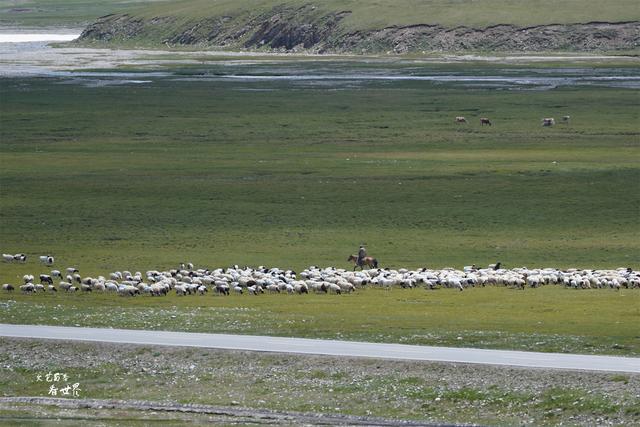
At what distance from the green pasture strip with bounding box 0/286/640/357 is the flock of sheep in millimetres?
671

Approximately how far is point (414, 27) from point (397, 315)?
124 metres

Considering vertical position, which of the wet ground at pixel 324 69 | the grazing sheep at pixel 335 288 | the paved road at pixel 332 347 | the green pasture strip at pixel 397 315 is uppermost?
the paved road at pixel 332 347

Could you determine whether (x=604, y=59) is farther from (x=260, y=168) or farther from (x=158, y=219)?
(x=158, y=219)

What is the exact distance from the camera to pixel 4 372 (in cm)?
3006

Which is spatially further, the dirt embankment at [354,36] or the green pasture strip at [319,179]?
the dirt embankment at [354,36]

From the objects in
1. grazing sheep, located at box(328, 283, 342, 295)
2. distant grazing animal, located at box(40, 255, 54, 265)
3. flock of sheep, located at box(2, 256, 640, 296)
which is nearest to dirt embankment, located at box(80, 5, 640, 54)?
flock of sheep, located at box(2, 256, 640, 296)

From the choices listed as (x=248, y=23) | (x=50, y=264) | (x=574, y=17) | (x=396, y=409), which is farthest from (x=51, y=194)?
(x=248, y=23)

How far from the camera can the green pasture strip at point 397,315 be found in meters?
31.3

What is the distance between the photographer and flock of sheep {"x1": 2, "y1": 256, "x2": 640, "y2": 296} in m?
39.5

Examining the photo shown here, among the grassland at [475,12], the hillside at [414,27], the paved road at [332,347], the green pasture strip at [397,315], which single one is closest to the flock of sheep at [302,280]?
the green pasture strip at [397,315]

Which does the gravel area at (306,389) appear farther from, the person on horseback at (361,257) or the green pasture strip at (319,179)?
the person on horseback at (361,257)

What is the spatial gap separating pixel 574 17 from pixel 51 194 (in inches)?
4033

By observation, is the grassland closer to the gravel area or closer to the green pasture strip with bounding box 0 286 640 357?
the green pasture strip with bounding box 0 286 640 357

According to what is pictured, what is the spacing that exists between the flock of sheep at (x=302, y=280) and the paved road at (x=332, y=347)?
6.38 metres
